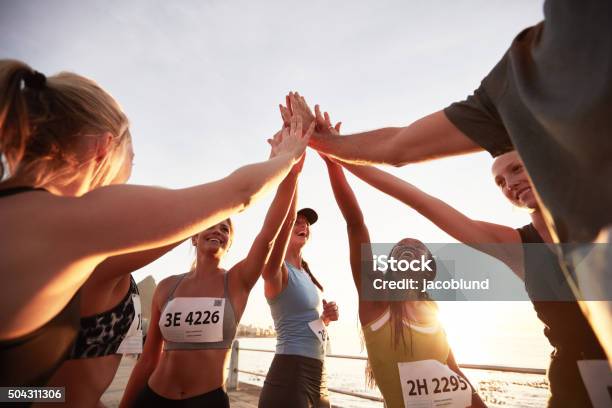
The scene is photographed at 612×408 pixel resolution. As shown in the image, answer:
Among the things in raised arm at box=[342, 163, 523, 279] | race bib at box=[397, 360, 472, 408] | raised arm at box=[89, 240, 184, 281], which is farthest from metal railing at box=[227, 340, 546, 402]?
raised arm at box=[89, 240, 184, 281]

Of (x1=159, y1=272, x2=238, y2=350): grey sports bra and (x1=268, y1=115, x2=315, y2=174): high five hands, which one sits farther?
(x1=159, y1=272, x2=238, y2=350): grey sports bra

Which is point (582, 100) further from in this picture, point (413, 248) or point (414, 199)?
point (413, 248)

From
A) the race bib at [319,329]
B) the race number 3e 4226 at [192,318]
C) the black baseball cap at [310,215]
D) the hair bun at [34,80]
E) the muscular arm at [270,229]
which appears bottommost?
the race bib at [319,329]

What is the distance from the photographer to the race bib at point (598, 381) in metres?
1.37

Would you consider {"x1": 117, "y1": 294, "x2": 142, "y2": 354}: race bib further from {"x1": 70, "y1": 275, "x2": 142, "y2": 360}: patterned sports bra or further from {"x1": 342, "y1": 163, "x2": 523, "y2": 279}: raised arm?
{"x1": 342, "y1": 163, "x2": 523, "y2": 279}: raised arm

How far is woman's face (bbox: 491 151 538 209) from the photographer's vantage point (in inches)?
80.4

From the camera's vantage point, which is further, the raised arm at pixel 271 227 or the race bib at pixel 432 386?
the raised arm at pixel 271 227

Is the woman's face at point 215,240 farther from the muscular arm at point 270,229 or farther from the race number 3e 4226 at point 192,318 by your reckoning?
the race number 3e 4226 at point 192,318

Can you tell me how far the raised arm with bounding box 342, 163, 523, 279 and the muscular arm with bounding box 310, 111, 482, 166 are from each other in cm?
22

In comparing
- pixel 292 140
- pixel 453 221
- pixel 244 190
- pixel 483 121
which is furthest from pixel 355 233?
pixel 483 121

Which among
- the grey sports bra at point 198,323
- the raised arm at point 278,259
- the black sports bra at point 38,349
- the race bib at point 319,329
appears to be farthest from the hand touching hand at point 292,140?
the race bib at point 319,329

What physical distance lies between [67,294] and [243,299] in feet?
7.64

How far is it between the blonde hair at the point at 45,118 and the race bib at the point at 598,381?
2.24 m

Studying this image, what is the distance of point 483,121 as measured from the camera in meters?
1.33
